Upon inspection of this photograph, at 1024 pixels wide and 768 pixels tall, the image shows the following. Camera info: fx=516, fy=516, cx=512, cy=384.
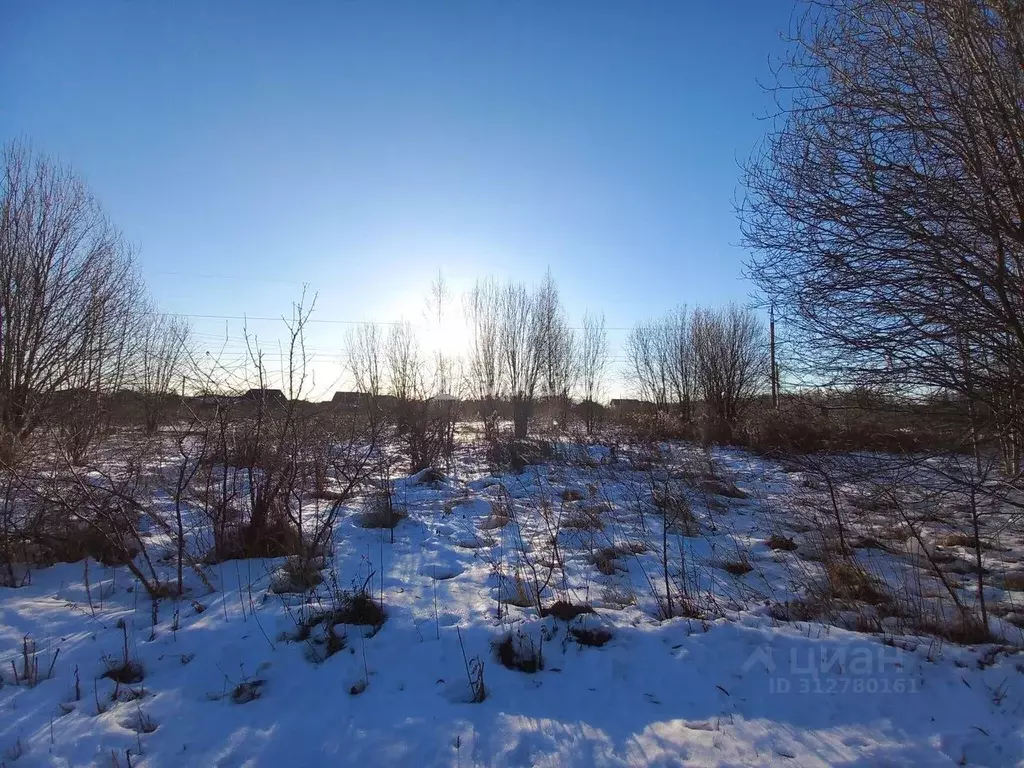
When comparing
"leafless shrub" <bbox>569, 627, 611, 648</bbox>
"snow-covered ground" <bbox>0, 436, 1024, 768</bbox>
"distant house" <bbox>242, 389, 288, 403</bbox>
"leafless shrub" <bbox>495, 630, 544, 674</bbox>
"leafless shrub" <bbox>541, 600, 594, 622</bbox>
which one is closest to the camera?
"snow-covered ground" <bbox>0, 436, 1024, 768</bbox>

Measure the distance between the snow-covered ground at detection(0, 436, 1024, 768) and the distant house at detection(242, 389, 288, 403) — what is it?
145cm

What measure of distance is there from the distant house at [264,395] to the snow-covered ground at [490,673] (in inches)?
57.2

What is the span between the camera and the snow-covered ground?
2328 millimetres

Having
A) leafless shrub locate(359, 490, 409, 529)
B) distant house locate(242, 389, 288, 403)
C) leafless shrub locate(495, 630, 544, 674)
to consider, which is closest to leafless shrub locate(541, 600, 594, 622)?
leafless shrub locate(495, 630, 544, 674)

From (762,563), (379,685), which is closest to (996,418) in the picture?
(762,563)

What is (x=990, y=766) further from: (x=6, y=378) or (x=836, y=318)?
(x=6, y=378)

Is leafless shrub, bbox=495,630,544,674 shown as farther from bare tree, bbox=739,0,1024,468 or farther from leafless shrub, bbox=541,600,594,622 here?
bare tree, bbox=739,0,1024,468

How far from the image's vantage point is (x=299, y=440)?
5059 mm

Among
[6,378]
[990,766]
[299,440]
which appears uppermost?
[6,378]

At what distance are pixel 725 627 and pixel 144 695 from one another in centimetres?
332

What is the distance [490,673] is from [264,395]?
10.5 feet

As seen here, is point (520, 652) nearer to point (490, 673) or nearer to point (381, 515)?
point (490, 673)

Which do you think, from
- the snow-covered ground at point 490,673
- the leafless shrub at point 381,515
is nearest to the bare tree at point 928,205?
the snow-covered ground at point 490,673

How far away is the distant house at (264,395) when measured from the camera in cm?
465
